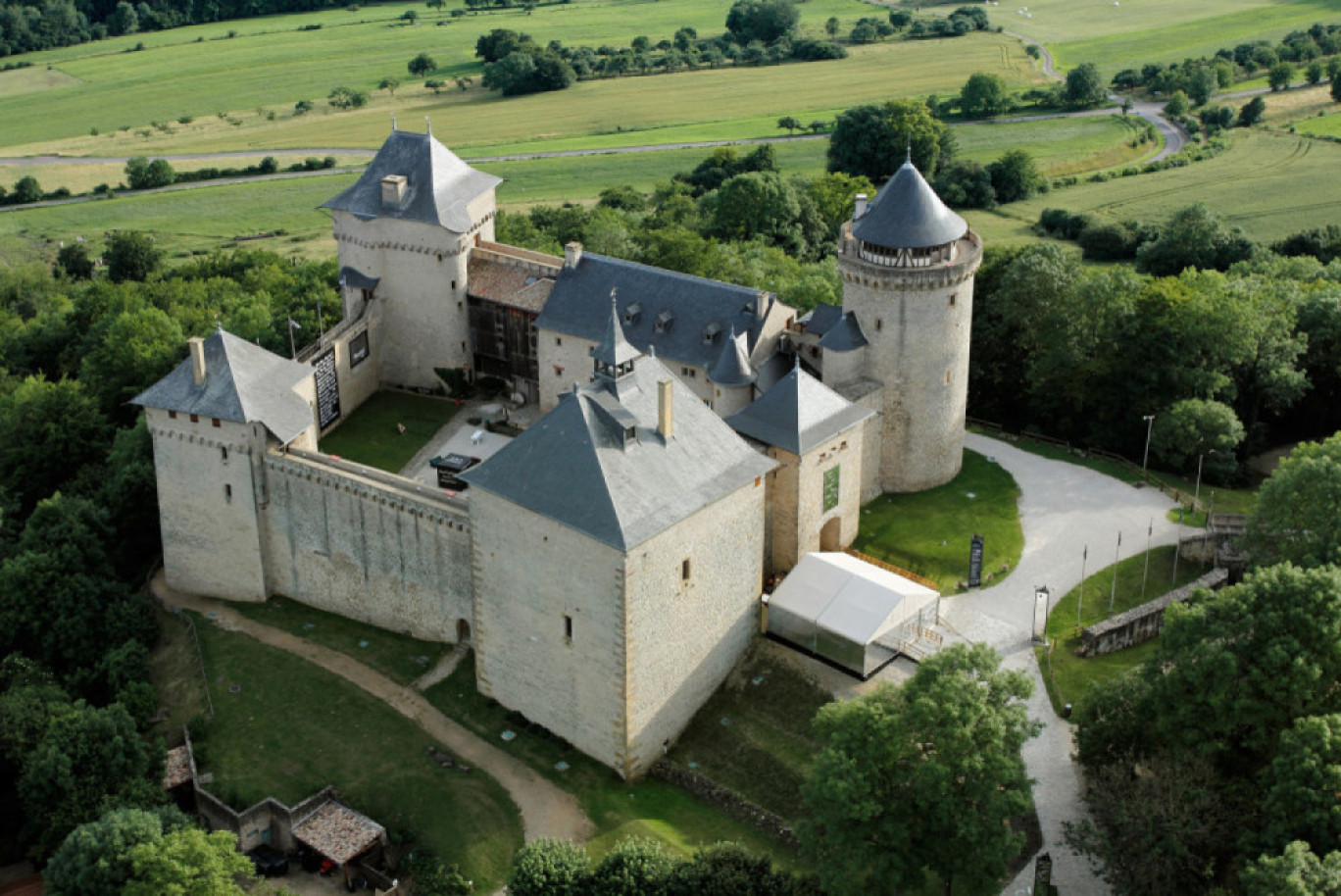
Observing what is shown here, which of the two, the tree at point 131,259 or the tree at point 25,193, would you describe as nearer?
the tree at point 131,259

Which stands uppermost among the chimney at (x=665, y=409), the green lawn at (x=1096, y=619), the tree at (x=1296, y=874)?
the chimney at (x=665, y=409)

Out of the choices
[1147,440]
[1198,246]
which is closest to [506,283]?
[1147,440]

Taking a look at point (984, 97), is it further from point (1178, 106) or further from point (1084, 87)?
point (1178, 106)

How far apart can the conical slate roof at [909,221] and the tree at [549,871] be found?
109 ft

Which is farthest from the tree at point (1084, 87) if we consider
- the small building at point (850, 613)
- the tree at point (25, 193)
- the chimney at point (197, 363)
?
the chimney at point (197, 363)

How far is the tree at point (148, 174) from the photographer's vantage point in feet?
468

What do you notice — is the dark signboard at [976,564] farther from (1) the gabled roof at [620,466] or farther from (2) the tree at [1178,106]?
(2) the tree at [1178,106]

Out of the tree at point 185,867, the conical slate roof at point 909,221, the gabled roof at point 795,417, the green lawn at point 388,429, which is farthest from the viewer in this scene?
the green lawn at point 388,429

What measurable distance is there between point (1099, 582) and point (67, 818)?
46465 millimetres

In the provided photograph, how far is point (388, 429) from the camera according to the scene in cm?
8188

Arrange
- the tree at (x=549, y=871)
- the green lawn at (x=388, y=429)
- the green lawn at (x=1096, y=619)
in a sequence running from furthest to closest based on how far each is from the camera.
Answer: the green lawn at (x=388, y=429)
the green lawn at (x=1096, y=619)
the tree at (x=549, y=871)

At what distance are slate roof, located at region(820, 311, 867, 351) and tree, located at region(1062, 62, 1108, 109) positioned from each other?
3610 inches

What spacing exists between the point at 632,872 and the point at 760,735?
987 centimetres

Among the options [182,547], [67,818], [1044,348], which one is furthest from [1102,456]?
[67,818]
